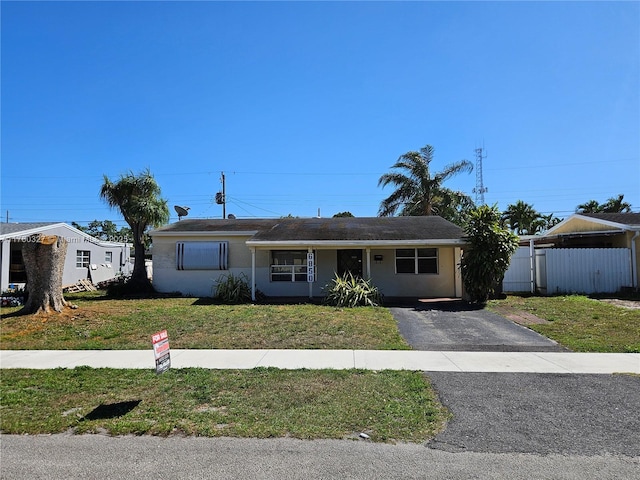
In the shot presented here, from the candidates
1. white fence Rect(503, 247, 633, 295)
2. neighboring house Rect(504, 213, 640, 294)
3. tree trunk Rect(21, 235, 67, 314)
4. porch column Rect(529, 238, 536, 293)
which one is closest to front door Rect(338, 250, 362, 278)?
neighboring house Rect(504, 213, 640, 294)

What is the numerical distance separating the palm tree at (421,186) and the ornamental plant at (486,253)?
1236cm

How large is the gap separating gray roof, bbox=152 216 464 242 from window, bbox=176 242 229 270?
2.34 ft

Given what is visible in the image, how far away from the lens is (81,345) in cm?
928

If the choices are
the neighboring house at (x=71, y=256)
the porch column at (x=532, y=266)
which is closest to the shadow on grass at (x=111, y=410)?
the neighboring house at (x=71, y=256)

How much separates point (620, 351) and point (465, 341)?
9.32 feet

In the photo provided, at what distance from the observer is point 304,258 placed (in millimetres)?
18562

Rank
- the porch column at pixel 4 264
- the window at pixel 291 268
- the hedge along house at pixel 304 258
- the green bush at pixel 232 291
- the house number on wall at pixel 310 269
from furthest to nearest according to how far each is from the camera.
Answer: the porch column at pixel 4 264, the window at pixel 291 268, the hedge along house at pixel 304 258, the green bush at pixel 232 291, the house number on wall at pixel 310 269

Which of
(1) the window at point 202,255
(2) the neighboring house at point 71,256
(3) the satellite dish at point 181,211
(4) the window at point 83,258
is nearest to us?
(1) the window at point 202,255

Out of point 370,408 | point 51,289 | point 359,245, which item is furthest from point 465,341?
point 51,289

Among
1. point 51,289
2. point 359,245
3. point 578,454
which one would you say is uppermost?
point 359,245

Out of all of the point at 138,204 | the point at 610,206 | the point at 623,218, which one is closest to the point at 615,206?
the point at 610,206

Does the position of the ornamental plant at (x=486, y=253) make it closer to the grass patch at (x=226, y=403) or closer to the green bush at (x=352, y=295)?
the green bush at (x=352, y=295)

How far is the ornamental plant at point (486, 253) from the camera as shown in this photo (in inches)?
575

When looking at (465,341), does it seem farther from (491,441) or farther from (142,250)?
(142,250)
